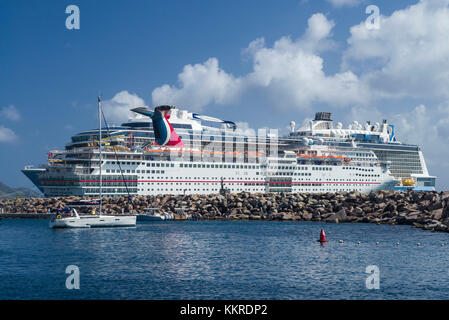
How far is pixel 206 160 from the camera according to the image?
3000 inches

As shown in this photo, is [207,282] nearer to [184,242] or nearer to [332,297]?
[332,297]

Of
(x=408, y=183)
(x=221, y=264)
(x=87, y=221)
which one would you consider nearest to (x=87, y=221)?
(x=87, y=221)

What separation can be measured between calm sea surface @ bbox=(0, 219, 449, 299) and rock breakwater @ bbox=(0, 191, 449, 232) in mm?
8880

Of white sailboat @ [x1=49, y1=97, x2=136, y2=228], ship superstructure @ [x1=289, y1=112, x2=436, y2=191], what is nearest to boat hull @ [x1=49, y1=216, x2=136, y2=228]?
white sailboat @ [x1=49, y1=97, x2=136, y2=228]

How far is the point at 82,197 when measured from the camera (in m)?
65.2

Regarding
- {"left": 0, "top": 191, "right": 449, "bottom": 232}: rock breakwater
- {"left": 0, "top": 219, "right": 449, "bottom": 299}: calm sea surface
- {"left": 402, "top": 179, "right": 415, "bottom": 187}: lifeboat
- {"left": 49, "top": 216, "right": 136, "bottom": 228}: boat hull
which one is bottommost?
{"left": 0, "top": 219, "right": 449, "bottom": 299}: calm sea surface

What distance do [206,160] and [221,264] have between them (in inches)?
1957

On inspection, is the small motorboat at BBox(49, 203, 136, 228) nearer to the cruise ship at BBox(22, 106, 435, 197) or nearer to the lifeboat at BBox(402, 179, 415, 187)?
the cruise ship at BBox(22, 106, 435, 197)

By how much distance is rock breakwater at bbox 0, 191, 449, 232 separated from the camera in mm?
51528

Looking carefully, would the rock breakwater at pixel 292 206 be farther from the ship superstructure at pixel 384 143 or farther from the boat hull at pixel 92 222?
the ship superstructure at pixel 384 143

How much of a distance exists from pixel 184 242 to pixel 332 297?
57.3 feet

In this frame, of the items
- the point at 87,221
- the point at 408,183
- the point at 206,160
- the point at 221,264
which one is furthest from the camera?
the point at 408,183

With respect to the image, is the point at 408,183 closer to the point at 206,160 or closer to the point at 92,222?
the point at 206,160

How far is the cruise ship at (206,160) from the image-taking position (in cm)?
6775
